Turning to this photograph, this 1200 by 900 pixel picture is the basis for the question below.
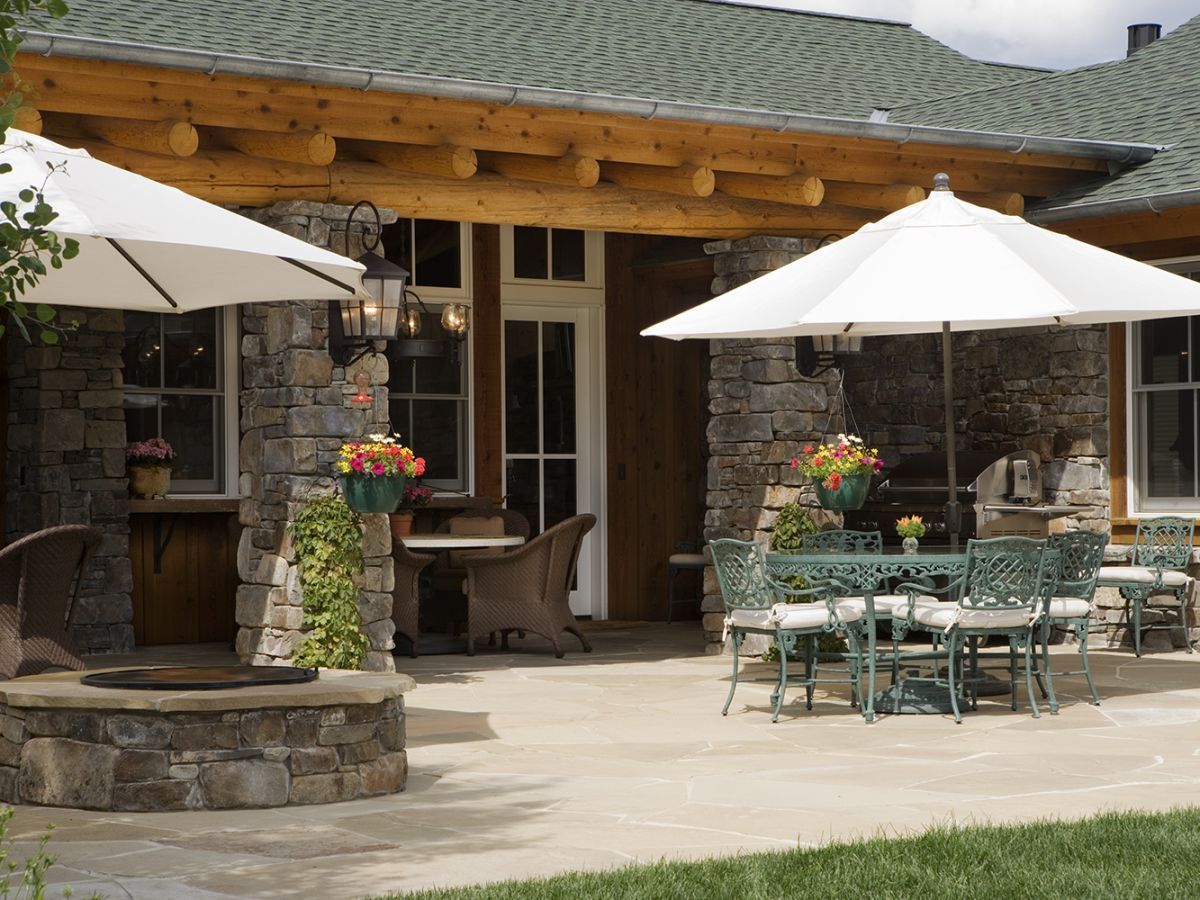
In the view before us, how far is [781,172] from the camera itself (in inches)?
373

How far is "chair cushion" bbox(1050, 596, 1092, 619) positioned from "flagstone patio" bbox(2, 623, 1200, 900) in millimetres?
419

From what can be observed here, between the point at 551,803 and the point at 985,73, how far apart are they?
10.6 metres

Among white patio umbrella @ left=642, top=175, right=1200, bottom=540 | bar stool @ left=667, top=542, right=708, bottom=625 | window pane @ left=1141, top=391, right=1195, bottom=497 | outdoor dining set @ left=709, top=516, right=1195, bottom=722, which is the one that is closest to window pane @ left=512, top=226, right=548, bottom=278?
bar stool @ left=667, top=542, right=708, bottom=625

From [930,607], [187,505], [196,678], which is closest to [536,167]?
[187,505]

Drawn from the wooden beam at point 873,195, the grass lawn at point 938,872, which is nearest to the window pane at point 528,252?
the wooden beam at point 873,195

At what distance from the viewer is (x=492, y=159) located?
9.01 metres

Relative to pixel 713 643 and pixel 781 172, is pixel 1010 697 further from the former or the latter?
pixel 781 172

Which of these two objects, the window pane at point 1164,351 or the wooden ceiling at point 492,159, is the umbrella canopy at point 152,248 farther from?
the window pane at point 1164,351

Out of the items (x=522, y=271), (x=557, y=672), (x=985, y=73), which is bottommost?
(x=557, y=672)

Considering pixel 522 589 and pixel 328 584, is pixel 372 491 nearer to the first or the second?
pixel 328 584

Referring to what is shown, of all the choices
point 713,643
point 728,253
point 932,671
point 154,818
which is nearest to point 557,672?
point 713,643

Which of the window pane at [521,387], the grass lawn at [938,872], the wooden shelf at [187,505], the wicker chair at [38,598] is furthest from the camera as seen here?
the window pane at [521,387]

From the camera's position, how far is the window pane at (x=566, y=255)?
1226 centimetres

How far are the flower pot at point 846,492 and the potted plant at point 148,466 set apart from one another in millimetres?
4054
